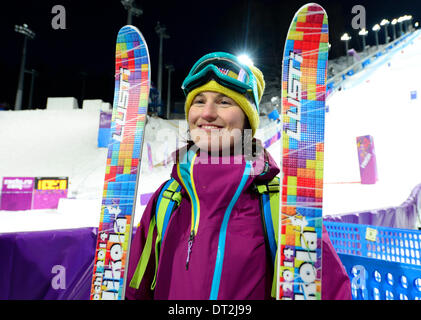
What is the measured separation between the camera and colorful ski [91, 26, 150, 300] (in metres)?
1.53

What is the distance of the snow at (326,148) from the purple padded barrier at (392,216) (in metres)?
1.75

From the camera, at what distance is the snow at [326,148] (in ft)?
22.7

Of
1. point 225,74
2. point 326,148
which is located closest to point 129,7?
point 326,148

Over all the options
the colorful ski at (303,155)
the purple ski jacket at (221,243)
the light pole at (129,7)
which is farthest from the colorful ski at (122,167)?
the light pole at (129,7)

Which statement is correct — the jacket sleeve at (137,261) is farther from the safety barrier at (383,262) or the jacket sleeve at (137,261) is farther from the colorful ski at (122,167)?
the safety barrier at (383,262)

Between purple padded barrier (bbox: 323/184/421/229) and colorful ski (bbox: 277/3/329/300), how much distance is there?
2.01 m

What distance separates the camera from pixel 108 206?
1.66 metres

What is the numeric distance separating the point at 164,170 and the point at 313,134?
11.3 m

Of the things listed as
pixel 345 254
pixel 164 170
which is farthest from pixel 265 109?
pixel 345 254

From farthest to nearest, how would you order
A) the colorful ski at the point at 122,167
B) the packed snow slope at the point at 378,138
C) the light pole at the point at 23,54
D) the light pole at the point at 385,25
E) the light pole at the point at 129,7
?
the light pole at the point at 385,25, the light pole at the point at 23,54, the light pole at the point at 129,7, the packed snow slope at the point at 378,138, the colorful ski at the point at 122,167

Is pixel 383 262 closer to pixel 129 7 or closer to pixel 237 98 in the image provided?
pixel 237 98

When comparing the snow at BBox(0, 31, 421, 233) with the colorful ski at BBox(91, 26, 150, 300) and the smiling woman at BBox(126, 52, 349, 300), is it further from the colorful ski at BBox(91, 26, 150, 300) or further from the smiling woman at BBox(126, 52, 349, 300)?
the smiling woman at BBox(126, 52, 349, 300)

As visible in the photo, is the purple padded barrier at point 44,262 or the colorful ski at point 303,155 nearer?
the colorful ski at point 303,155

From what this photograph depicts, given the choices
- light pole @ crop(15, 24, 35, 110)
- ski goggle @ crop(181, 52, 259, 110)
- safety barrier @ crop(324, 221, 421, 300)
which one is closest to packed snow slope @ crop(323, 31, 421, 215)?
safety barrier @ crop(324, 221, 421, 300)
